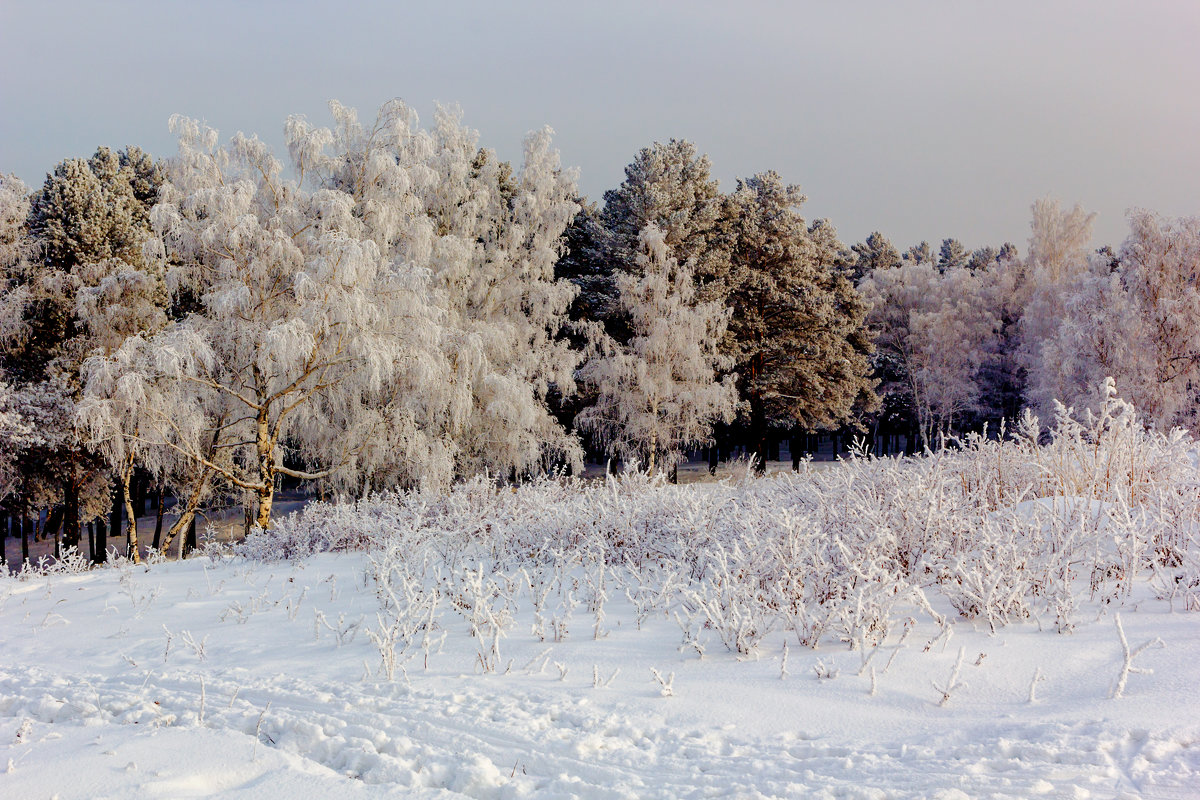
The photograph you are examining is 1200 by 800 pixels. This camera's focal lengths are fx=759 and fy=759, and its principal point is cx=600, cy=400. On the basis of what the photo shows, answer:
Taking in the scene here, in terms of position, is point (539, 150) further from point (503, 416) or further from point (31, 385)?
point (31, 385)

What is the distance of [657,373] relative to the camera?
22.4m

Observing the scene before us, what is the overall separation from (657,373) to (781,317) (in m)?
7.73

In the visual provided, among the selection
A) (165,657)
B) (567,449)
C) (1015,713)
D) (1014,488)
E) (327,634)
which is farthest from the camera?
(567,449)

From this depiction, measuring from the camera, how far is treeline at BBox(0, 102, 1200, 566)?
15406mm

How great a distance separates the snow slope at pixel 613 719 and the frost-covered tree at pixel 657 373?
17.1 m

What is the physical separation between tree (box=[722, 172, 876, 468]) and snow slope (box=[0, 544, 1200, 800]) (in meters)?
22.9

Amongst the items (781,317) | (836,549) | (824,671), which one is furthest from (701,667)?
(781,317)

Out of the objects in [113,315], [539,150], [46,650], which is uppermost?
[539,150]

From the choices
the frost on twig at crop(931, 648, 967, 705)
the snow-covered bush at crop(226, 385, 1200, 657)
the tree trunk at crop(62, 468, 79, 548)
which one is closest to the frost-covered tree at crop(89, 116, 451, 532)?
the tree trunk at crop(62, 468, 79, 548)

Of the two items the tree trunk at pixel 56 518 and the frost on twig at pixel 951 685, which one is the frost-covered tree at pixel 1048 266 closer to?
the frost on twig at pixel 951 685

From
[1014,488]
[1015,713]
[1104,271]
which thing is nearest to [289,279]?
[1014,488]

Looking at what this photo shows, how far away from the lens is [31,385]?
17391 mm

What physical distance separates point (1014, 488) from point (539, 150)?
17502 millimetres

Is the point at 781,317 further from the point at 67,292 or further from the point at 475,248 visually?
the point at 67,292
